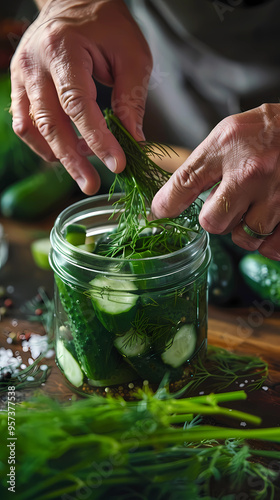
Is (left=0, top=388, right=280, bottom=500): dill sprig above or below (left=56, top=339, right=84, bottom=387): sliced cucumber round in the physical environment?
above

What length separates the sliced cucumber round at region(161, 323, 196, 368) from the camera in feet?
2.80

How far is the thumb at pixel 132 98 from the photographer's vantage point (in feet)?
3.02

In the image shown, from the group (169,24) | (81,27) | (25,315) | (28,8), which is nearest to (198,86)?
(169,24)

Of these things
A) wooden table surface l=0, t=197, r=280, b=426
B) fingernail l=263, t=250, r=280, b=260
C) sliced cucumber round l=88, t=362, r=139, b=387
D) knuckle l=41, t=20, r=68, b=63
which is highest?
knuckle l=41, t=20, r=68, b=63

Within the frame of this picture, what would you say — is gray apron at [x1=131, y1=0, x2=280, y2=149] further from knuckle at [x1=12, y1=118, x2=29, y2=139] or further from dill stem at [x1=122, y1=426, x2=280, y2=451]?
dill stem at [x1=122, y1=426, x2=280, y2=451]

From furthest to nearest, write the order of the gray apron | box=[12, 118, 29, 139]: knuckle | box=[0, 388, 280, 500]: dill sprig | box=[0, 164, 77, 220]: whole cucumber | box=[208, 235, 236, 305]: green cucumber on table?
box=[0, 164, 77, 220]: whole cucumber → the gray apron → box=[208, 235, 236, 305]: green cucumber on table → box=[12, 118, 29, 139]: knuckle → box=[0, 388, 280, 500]: dill sprig

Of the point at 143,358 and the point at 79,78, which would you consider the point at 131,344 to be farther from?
the point at 79,78

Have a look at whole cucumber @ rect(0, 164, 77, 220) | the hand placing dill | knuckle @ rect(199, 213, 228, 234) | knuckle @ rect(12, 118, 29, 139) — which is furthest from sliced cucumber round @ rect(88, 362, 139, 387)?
whole cucumber @ rect(0, 164, 77, 220)

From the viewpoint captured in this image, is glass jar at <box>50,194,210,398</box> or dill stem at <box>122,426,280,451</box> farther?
glass jar at <box>50,194,210,398</box>

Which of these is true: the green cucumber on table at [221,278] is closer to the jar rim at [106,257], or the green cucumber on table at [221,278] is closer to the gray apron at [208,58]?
the jar rim at [106,257]

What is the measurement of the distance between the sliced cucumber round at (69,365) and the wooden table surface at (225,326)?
0.09ft

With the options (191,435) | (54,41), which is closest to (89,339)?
(191,435)

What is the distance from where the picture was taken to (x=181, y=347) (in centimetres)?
87

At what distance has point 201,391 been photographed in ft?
2.98
